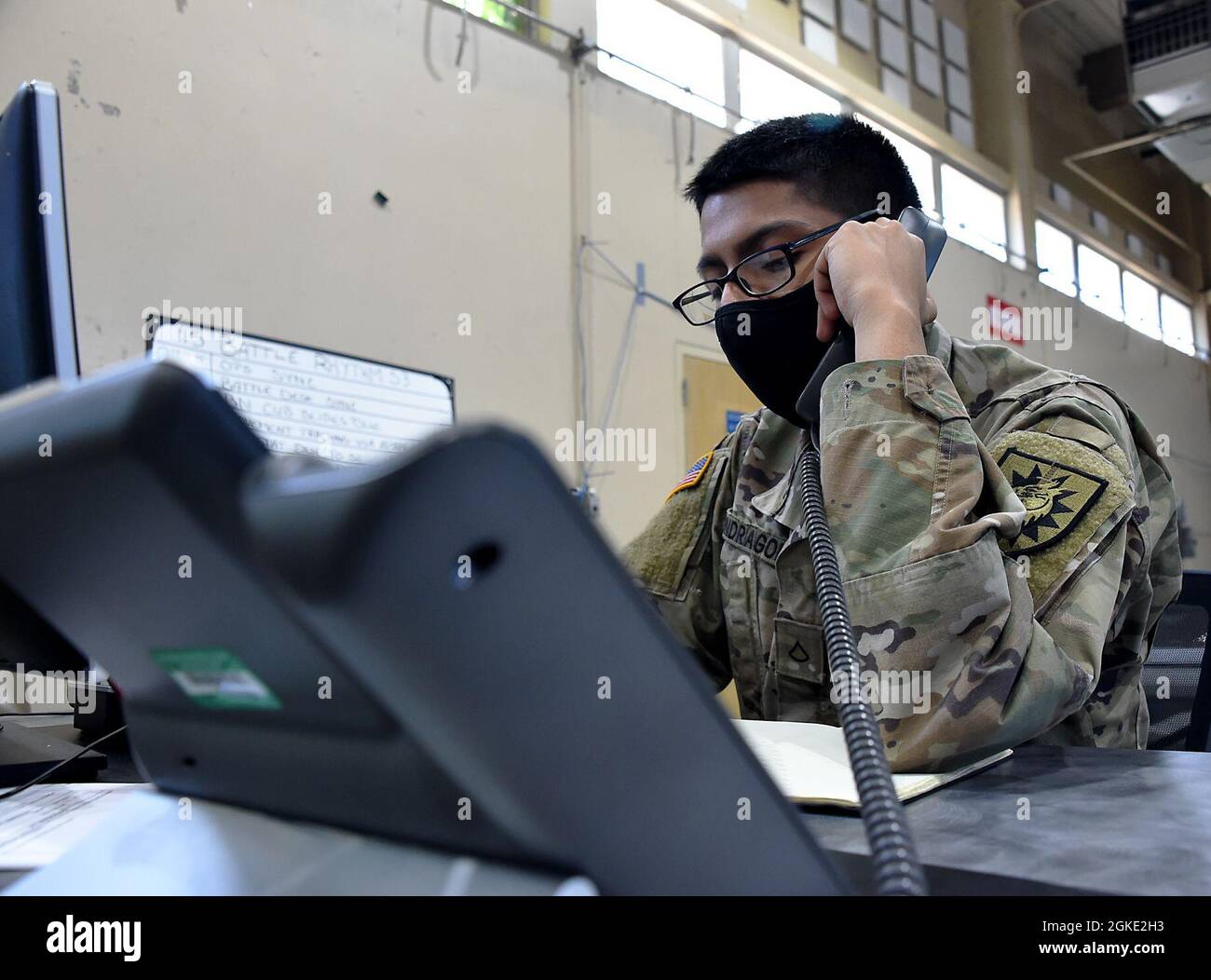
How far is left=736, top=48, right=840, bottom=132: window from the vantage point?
4.10 metres

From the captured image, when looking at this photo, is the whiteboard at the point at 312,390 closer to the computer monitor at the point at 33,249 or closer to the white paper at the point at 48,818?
the computer monitor at the point at 33,249

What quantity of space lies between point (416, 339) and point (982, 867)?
2.55 m

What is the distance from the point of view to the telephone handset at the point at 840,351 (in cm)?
93

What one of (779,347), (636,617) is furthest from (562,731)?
(779,347)

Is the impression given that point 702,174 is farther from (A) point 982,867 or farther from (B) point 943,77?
(B) point 943,77

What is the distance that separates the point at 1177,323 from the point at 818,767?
370 inches

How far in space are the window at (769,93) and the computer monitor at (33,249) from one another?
3.64 m

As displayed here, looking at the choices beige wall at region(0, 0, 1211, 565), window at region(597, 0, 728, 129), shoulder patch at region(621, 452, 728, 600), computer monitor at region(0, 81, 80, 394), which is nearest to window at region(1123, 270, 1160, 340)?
window at region(597, 0, 728, 129)

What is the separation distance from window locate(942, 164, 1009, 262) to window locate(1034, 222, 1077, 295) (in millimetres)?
440

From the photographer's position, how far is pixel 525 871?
0.27 m

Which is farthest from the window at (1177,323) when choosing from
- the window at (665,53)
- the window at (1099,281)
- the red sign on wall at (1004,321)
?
the window at (665,53)

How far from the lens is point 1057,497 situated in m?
0.80

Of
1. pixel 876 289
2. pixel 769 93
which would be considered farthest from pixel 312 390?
pixel 769 93

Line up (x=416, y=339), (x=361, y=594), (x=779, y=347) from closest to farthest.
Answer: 1. (x=361, y=594)
2. (x=779, y=347)
3. (x=416, y=339)
